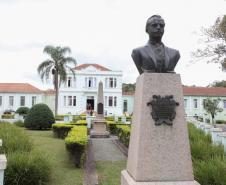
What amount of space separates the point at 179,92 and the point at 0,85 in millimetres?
50152

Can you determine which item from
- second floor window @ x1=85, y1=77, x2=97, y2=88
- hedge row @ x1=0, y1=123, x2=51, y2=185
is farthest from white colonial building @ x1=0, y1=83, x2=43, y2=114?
hedge row @ x1=0, y1=123, x2=51, y2=185

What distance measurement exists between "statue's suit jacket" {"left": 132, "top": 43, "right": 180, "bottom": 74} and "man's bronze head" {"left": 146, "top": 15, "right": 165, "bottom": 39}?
24 cm

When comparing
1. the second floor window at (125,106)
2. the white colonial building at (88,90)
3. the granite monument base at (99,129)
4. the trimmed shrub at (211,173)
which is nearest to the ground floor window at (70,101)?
the white colonial building at (88,90)

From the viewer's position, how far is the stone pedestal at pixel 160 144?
4.02m

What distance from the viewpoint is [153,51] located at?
4508mm

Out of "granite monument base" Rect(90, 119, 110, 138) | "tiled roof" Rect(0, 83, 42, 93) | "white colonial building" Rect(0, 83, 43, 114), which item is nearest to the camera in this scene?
"granite monument base" Rect(90, 119, 110, 138)

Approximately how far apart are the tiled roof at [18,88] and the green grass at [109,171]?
137 ft

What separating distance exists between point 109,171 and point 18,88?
44482mm

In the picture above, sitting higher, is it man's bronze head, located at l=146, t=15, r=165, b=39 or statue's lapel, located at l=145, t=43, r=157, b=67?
man's bronze head, located at l=146, t=15, r=165, b=39

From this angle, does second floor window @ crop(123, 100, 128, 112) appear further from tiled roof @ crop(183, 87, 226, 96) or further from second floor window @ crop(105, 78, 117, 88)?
tiled roof @ crop(183, 87, 226, 96)

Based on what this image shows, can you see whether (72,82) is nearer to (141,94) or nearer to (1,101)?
(1,101)

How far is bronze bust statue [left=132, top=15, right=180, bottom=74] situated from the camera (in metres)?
4.43

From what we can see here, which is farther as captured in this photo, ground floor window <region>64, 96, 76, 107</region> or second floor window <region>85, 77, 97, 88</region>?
second floor window <region>85, 77, 97, 88</region>

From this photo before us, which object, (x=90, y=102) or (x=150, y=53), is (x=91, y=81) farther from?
(x=150, y=53)
